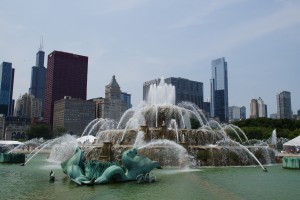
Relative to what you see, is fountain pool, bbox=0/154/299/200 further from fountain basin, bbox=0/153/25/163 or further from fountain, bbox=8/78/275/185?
fountain basin, bbox=0/153/25/163

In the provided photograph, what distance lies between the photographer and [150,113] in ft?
125

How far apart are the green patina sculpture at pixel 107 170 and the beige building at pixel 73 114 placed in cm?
16935

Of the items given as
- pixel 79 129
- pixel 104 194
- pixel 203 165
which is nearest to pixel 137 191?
pixel 104 194

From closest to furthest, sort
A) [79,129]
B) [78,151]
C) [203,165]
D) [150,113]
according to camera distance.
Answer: [78,151]
[203,165]
[150,113]
[79,129]

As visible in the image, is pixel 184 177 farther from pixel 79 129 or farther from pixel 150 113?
pixel 79 129

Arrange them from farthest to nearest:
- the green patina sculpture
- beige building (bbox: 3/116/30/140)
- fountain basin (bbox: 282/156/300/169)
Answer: beige building (bbox: 3/116/30/140) < fountain basin (bbox: 282/156/300/169) < the green patina sculpture

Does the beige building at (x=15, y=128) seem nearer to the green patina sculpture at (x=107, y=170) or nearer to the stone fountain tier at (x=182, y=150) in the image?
the stone fountain tier at (x=182, y=150)

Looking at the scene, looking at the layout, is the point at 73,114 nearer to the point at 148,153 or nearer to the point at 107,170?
the point at 148,153

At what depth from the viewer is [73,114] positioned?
616ft

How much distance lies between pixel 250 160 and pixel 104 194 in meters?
17.4

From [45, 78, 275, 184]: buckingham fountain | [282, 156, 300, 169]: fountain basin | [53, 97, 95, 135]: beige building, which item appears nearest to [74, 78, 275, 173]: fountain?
[45, 78, 275, 184]: buckingham fountain

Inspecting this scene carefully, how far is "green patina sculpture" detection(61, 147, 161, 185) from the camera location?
1573 cm

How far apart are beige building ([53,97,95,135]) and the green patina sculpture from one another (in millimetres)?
169353

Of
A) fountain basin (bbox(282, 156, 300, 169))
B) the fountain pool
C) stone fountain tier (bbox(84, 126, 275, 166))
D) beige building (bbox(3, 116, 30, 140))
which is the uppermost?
beige building (bbox(3, 116, 30, 140))
